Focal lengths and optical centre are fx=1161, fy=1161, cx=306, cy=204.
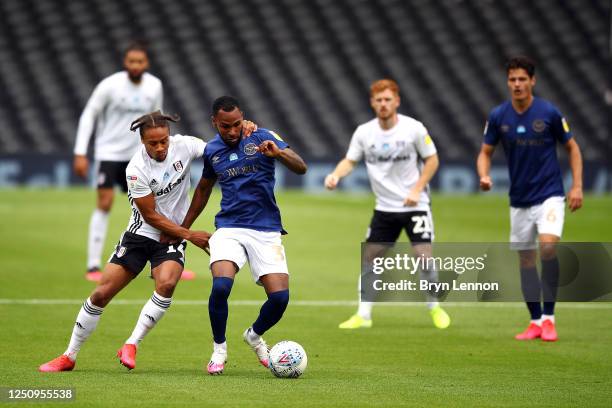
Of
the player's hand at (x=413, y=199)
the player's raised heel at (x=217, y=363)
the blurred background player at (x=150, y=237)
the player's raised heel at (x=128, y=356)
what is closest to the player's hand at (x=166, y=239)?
the blurred background player at (x=150, y=237)

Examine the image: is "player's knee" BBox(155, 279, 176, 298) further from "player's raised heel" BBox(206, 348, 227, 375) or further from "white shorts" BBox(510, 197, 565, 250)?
"white shorts" BBox(510, 197, 565, 250)

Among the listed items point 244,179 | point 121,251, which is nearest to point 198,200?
point 244,179

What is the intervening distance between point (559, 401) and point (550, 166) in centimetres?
334

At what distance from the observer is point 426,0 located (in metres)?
32.8

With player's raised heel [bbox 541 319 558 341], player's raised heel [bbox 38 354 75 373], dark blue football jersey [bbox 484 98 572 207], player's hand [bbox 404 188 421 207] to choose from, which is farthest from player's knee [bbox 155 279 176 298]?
dark blue football jersey [bbox 484 98 572 207]

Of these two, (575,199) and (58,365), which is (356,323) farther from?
(58,365)

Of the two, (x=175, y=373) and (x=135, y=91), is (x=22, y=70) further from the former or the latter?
(x=175, y=373)

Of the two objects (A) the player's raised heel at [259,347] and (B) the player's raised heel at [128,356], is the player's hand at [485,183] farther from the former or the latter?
(B) the player's raised heel at [128,356]

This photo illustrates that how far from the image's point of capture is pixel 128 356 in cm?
761

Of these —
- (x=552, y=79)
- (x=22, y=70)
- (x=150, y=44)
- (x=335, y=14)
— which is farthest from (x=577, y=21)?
(x=22, y=70)

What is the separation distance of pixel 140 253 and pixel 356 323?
285 cm

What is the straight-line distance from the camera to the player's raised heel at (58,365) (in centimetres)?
755

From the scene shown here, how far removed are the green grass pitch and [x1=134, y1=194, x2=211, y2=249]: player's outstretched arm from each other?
888mm

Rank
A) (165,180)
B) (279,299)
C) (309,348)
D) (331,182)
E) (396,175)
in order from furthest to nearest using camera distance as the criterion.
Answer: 1. (396,175)
2. (331,182)
3. (309,348)
4. (165,180)
5. (279,299)
